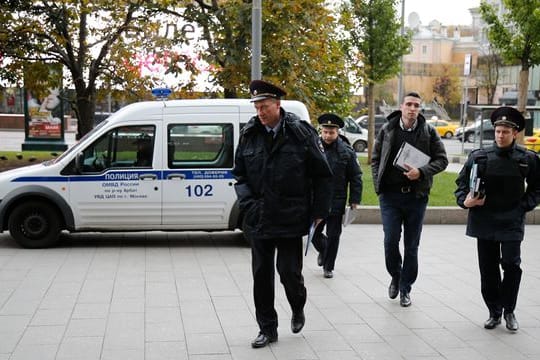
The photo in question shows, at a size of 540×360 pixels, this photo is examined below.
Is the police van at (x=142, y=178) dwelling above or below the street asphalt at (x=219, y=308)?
above

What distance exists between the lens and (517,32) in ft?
60.5

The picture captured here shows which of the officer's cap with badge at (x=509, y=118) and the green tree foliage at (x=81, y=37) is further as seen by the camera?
the green tree foliage at (x=81, y=37)

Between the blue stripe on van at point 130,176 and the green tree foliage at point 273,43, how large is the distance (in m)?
4.28

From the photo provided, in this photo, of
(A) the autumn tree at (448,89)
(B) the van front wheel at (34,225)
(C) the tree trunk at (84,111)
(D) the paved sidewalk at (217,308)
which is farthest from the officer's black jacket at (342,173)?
(A) the autumn tree at (448,89)

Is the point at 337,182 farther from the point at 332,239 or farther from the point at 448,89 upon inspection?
the point at 448,89

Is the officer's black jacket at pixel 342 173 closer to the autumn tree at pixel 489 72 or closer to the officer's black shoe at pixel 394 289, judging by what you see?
the officer's black shoe at pixel 394 289

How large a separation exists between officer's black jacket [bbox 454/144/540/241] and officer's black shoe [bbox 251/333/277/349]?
1.92 meters

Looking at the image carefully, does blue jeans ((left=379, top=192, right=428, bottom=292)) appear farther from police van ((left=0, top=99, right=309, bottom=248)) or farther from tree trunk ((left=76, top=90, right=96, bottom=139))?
tree trunk ((left=76, top=90, right=96, bottom=139))

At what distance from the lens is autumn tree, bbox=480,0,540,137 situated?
1753 cm

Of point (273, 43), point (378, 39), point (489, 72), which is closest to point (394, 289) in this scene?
point (273, 43)

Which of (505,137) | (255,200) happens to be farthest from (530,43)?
(255,200)

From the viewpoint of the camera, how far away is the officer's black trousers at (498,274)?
6125 mm

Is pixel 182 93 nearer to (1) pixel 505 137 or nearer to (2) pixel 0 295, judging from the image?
(2) pixel 0 295

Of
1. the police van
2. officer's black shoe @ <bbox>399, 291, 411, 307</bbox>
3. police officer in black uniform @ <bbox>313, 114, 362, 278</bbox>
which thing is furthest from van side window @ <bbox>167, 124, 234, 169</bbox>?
officer's black shoe @ <bbox>399, 291, 411, 307</bbox>
